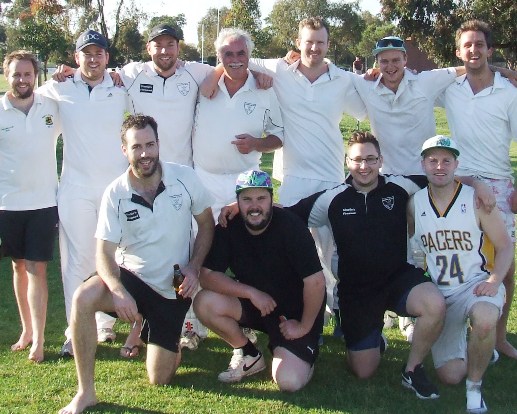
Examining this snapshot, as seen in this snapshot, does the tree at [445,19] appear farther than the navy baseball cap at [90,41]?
Yes

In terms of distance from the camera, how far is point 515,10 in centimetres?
3139

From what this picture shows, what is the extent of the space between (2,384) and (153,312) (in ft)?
3.90

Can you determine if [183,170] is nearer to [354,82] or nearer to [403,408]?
[354,82]

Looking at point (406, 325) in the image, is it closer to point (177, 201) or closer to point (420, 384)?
point (420, 384)

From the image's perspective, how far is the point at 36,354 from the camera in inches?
217

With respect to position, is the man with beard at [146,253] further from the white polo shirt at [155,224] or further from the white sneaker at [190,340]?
the white sneaker at [190,340]

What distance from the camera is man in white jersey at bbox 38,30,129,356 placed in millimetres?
5703

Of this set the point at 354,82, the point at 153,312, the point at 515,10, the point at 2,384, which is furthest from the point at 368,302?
the point at 515,10

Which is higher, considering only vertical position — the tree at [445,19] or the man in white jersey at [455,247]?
the tree at [445,19]

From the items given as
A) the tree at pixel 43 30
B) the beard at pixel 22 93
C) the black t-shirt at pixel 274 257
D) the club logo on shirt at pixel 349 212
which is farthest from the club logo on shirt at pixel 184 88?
the tree at pixel 43 30

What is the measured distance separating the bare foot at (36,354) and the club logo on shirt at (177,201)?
1.63 meters

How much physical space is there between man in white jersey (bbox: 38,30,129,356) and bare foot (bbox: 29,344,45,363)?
18 cm

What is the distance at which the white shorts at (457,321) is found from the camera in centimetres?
492

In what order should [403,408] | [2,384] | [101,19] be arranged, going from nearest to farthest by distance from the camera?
[403,408] → [2,384] → [101,19]
